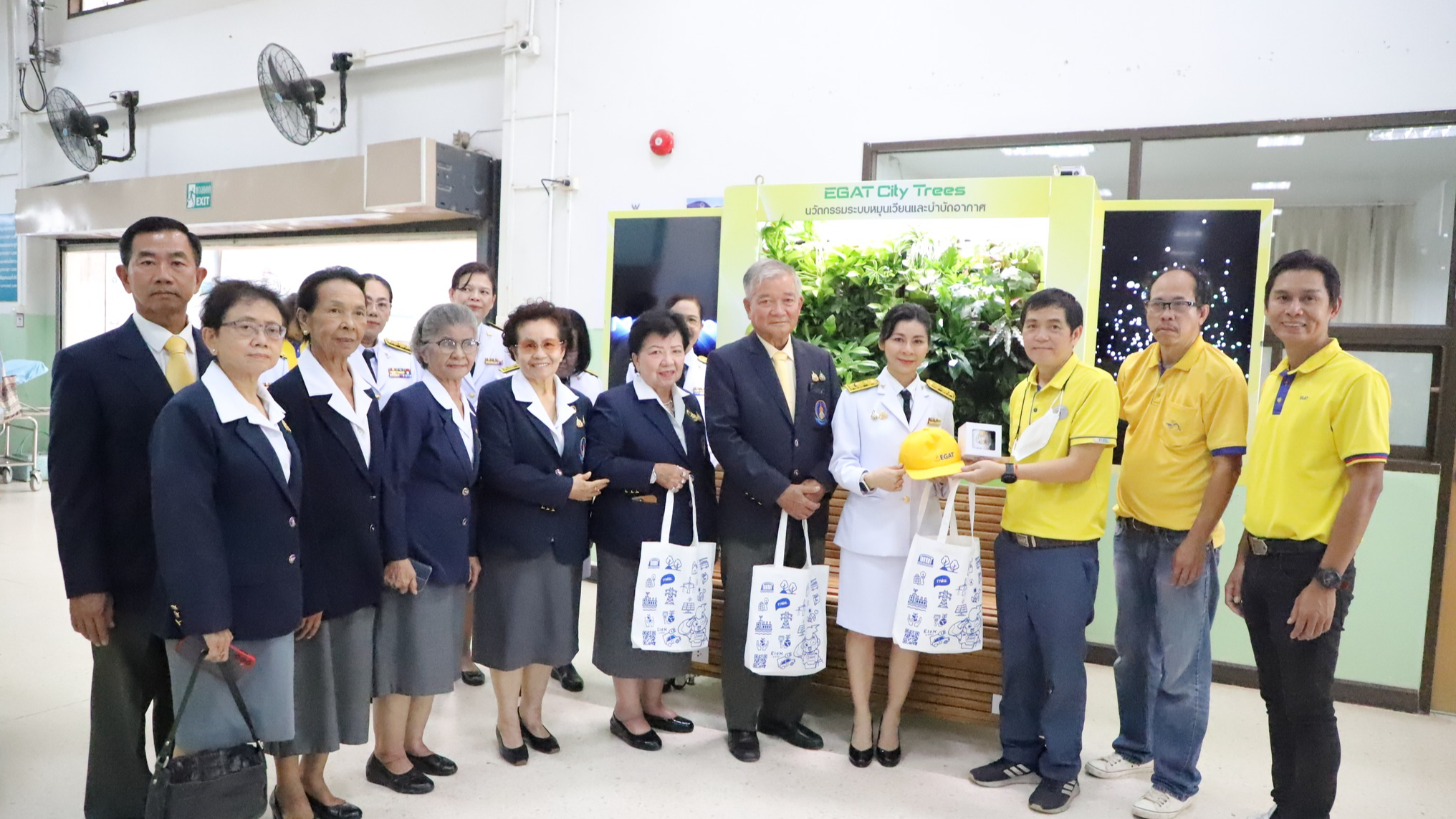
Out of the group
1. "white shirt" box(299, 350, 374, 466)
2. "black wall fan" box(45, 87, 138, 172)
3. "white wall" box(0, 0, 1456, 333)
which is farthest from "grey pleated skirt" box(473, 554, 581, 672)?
"black wall fan" box(45, 87, 138, 172)

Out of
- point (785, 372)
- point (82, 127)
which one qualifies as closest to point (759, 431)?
point (785, 372)

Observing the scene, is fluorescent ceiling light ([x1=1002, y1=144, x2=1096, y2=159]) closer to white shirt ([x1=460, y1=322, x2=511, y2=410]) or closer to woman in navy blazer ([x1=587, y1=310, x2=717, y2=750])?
woman in navy blazer ([x1=587, y1=310, x2=717, y2=750])

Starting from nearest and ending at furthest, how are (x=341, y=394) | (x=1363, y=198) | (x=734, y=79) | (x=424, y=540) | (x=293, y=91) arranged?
(x=341, y=394)
(x=424, y=540)
(x=1363, y=198)
(x=734, y=79)
(x=293, y=91)

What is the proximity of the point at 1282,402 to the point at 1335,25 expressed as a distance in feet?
8.89

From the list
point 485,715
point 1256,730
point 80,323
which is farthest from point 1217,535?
point 80,323

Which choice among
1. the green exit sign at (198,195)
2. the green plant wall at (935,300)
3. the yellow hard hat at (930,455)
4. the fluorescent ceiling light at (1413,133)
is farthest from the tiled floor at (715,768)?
the green exit sign at (198,195)

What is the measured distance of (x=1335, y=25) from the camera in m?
4.17

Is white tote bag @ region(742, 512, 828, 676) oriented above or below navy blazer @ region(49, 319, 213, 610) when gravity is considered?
below

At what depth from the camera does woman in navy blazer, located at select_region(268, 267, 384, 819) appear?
2393 millimetres

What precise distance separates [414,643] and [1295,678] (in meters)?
2.46

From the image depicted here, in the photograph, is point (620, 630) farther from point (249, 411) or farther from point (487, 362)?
point (487, 362)

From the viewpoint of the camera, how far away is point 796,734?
10.9 feet

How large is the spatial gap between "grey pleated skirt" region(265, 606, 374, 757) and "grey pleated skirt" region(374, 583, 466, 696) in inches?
3.1

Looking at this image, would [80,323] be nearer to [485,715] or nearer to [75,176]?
[75,176]
